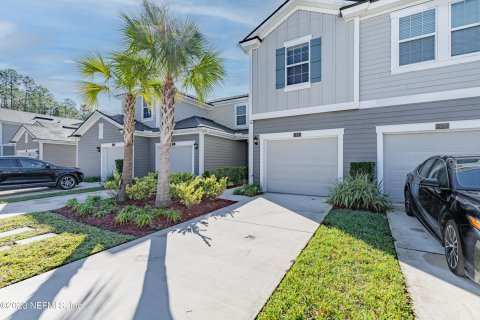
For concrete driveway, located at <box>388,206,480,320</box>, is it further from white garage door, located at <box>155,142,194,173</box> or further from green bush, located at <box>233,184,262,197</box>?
white garage door, located at <box>155,142,194,173</box>

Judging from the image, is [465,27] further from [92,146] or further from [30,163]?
[92,146]

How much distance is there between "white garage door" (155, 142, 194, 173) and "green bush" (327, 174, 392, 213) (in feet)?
25.1

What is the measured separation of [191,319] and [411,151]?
7.65 m

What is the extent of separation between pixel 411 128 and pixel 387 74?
6.11 ft

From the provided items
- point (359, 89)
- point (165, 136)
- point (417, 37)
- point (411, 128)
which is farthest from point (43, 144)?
point (417, 37)

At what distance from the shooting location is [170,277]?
2.83 m

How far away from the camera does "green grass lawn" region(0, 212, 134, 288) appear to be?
3037 millimetres

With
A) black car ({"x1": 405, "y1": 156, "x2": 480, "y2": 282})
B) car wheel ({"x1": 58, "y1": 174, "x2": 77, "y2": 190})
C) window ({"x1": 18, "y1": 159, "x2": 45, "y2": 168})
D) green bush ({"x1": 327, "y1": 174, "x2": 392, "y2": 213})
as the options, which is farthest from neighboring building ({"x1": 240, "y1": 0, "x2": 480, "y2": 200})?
window ({"x1": 18, "y1": 159, "x2": 45, "y2": 168})

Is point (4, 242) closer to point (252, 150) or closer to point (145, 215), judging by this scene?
point (145, 215)

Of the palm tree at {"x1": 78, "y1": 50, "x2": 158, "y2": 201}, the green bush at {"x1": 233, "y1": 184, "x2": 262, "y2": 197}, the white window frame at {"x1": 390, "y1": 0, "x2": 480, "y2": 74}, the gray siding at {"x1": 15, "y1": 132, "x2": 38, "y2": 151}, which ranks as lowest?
the green bush at {"x1": 233, "y1": 184, "x2": 262, "y2": 197}

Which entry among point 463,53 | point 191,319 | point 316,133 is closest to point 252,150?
point 316,133

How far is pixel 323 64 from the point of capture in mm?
7949

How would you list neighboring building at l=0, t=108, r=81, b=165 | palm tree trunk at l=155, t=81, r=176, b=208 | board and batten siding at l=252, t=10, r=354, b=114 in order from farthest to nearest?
neighboring building at l=0, t=108, r=81, b=165 < board and batten siding at l=252, t=10, r=354, b=114 < palm tree trunk at l=155, t=81, r=176, b=208

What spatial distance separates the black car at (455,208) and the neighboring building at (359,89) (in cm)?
286
